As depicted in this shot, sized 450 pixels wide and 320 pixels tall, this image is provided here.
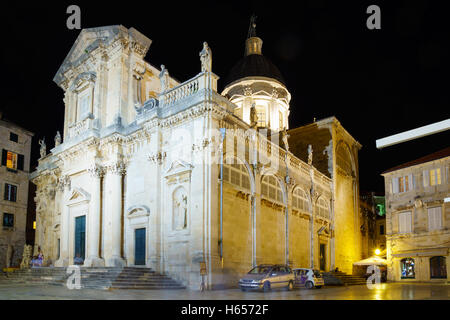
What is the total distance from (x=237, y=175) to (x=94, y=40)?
561 inches

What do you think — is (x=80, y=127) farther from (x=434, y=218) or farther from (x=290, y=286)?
(x=434, y=218)

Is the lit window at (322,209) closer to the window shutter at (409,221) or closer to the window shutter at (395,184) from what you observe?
the window shutter at (409,221)

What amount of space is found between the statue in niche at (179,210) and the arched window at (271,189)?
580 centimetres

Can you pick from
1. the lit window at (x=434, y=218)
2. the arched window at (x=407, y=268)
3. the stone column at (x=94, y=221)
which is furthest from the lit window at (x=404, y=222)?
the stone column at (x=94, y=221)

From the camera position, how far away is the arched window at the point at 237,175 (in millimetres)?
22880

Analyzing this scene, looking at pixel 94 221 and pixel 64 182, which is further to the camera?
pixel 64 182

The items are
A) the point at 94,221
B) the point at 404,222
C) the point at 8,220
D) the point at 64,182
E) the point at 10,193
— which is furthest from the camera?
the point at 10,193

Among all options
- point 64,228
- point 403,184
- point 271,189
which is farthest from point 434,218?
point 64,228

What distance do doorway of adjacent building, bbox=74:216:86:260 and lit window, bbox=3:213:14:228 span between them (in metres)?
14.8

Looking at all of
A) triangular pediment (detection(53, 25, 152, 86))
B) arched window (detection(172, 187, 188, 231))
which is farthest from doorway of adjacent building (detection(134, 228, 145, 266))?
triangular pediment (detection(53, 25, 152, 86))

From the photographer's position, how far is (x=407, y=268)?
36.7 meters

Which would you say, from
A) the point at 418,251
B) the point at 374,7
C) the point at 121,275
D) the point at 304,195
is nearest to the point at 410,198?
the point at 418,251

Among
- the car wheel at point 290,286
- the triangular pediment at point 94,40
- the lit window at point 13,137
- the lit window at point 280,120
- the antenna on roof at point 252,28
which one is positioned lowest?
the car wheel at point 290,286

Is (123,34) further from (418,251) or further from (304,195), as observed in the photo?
(418,251)
